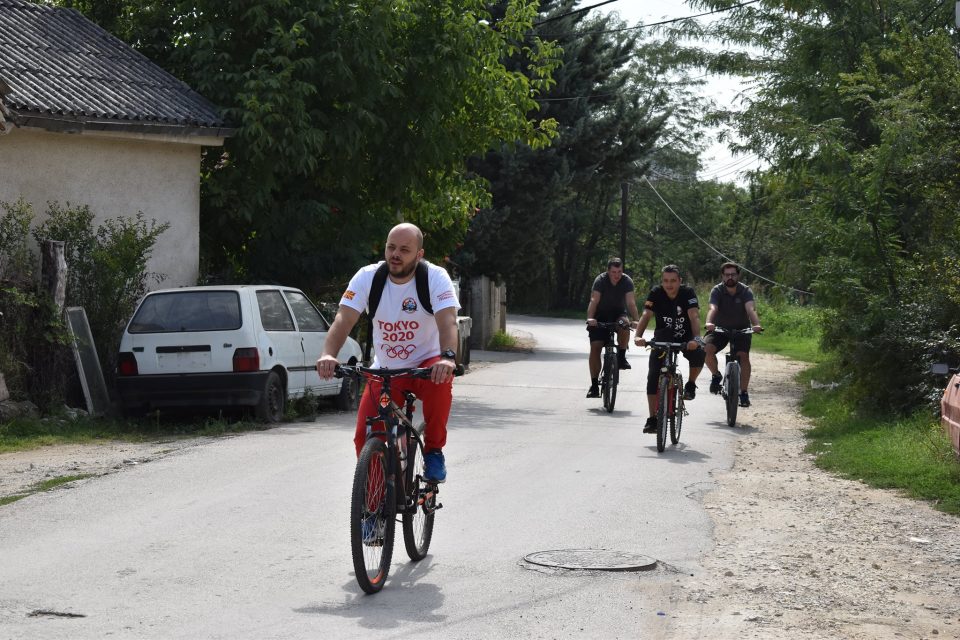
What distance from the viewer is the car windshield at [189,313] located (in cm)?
1437

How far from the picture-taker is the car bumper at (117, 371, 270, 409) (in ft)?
46.4

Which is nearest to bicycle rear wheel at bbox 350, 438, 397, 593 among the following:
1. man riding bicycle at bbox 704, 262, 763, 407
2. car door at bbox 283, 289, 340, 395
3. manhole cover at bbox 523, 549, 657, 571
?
manhole cover at bbox 523, 549, 657, 571

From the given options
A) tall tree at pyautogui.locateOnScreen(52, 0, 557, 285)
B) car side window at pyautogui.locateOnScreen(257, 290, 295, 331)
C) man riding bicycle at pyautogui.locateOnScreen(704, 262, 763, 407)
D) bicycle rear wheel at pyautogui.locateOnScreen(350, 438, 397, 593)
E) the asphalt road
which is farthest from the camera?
tall tree at pyautogui.locateOnScreen(52, 0, 557, 285)

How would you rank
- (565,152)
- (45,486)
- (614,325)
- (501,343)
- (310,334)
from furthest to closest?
(565,152)
(501,343)
(614,325)
(310,334)
(45,486)

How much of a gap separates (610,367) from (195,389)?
5.15 m

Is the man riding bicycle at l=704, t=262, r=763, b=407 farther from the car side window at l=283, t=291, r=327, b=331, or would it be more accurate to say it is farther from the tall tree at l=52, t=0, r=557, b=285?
the tall tree at l=52, t=0, r=557, b=285

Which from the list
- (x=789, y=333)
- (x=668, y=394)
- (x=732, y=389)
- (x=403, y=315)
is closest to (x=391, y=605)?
(x=403, y=315)

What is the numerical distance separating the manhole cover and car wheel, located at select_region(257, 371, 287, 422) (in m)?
7.30

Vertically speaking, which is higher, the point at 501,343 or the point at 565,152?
the point at 565,152

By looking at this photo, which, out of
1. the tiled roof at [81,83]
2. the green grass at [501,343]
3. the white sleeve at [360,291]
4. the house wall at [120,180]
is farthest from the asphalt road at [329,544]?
the green grass at [501,343]

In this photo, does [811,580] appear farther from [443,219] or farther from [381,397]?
[443,219]

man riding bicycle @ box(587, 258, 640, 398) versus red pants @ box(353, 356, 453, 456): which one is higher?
man riding bicycle @ box(587, 258, 640, 398)

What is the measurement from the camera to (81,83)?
18031 millimetres

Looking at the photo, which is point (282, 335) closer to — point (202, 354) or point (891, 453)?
point (202, 354)
